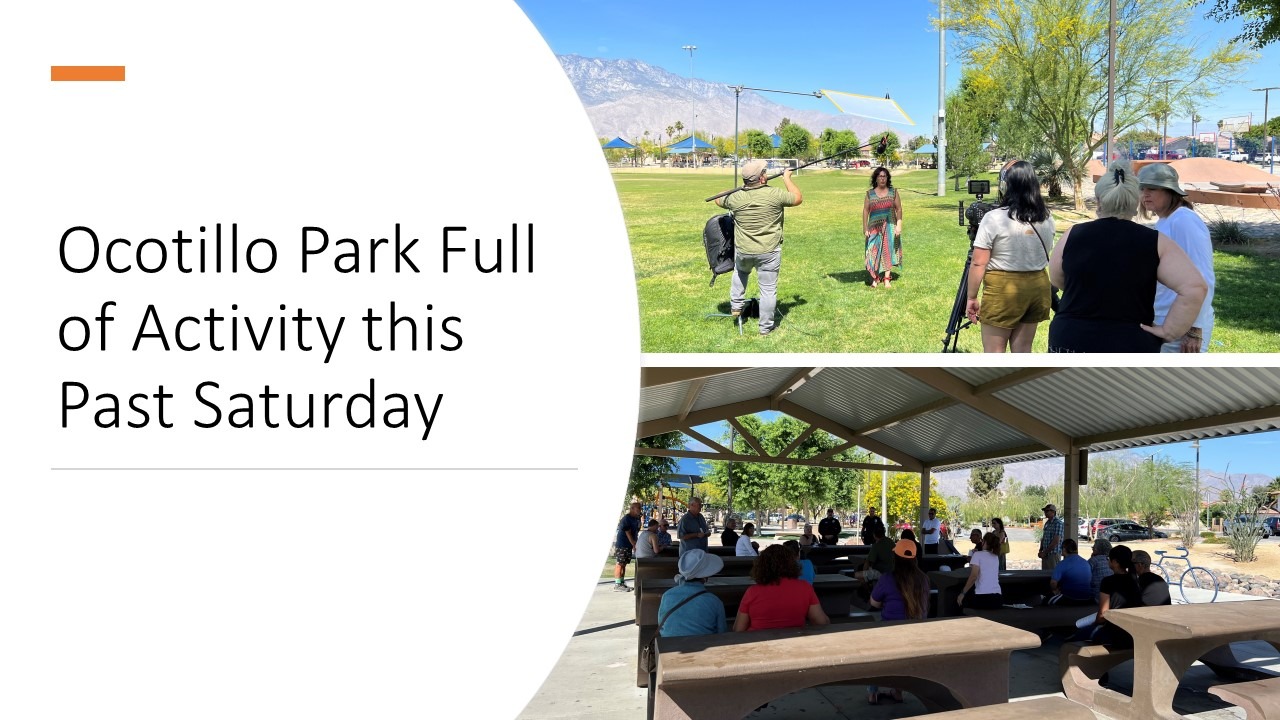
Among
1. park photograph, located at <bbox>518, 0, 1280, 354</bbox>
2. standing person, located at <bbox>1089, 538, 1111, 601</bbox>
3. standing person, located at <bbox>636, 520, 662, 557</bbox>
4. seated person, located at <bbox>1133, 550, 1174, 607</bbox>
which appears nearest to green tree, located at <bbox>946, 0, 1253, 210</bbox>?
park photograph, located at <bbox>518, 0, 1280, 354</bbox>

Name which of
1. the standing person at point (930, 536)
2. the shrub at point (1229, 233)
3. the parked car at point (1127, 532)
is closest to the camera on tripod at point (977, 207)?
the standing person at point (930, 536)

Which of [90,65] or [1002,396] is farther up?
[90,65]

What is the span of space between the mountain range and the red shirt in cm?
516

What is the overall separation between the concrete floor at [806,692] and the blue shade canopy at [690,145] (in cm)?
566

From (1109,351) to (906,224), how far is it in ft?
24.3

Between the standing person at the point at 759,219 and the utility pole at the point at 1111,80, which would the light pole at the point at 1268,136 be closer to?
the utility pole at the point at 1111,80

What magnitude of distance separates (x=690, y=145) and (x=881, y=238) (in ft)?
8.04

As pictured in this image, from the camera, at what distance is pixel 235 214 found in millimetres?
3609

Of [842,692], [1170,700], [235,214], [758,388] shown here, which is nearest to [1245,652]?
[1170,700]

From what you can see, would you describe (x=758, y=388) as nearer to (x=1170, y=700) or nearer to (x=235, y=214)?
(x=1170, y=700)

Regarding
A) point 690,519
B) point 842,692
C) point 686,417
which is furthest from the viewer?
point 686,417

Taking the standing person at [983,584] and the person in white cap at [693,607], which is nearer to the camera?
the person in white cap at [693,607]

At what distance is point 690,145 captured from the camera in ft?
36.1

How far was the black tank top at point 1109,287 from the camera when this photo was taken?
13.7 ft
